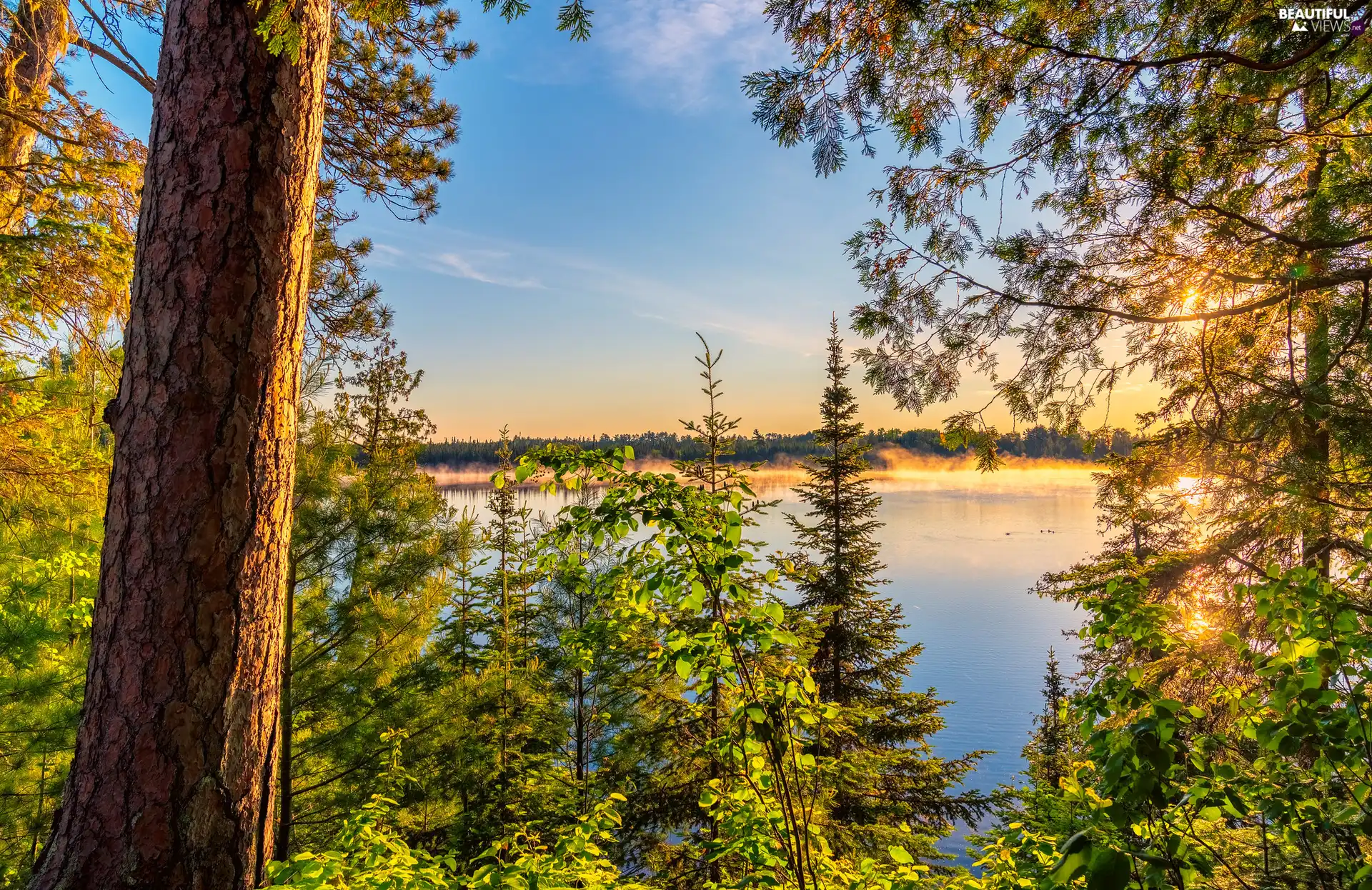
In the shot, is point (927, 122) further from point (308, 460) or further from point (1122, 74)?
point (308, 460)

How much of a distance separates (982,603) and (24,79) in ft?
153

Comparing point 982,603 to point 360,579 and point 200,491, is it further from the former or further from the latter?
point 200,491

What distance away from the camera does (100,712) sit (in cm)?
173

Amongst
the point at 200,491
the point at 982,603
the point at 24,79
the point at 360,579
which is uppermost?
the point at 24,79

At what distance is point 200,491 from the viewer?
178 cm

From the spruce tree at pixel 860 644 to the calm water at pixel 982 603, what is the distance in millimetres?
551

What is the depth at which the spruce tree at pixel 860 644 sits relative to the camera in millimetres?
8086

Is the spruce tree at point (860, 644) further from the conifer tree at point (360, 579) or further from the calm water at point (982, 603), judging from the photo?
the conifer tree at point (360, 579)

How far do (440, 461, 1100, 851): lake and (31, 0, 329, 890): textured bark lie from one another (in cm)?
104

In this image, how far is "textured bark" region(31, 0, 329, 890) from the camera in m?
1.69

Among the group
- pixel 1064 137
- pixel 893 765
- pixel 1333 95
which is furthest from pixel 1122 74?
pixel 893 765

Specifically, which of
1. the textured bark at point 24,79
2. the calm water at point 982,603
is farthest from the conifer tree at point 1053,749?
the textured bark at point 24,79

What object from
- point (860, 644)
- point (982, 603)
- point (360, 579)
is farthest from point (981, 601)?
point (360, 579)

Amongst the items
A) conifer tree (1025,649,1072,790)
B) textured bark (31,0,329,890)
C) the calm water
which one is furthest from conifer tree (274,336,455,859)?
conifer tree (1025,649,1072,790)
